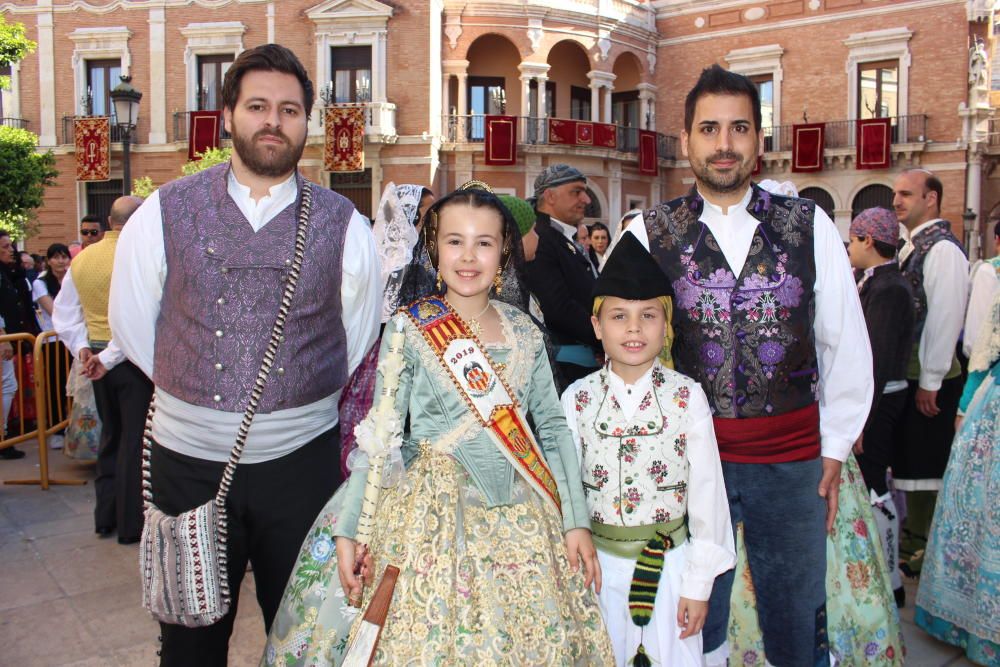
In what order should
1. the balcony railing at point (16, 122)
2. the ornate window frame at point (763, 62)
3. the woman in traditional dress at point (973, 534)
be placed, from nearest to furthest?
the woman in traditional dress at point (973, 534)
the balcony railing at point (16, 122)
the ornate window frame at point (763, 62)

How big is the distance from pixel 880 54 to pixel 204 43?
18.6 m

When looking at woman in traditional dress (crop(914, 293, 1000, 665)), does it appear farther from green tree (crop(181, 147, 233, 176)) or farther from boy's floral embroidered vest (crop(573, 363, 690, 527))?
green tree (crop(181, 147, 233, 176))

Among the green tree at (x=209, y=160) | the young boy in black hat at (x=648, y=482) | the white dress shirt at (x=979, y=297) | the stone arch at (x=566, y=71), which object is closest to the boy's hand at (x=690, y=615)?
the young boy in black hat at (x=648, y=482)

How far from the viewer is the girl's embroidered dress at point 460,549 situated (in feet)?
7.18

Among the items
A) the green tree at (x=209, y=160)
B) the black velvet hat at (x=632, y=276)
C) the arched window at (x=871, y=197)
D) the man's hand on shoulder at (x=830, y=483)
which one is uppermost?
the green tree at (x=209, y=160)

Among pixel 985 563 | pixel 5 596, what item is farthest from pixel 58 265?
pixel 985 563

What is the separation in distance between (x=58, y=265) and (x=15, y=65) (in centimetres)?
1897

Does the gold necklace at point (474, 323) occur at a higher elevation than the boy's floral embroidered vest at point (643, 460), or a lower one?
higher

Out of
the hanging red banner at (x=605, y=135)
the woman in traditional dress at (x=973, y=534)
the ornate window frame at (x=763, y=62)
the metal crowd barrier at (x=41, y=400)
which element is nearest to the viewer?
the woman in traditional dress at (x=973, y=534)

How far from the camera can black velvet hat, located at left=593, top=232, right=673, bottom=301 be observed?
2559 mm

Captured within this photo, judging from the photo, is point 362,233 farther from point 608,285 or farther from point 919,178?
point 919,178

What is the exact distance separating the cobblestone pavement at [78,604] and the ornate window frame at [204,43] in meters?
20.0

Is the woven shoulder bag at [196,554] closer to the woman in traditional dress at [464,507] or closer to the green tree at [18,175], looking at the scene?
the woman in traditional dress at [464,507]

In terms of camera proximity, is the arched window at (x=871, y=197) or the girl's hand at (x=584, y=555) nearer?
the girl's hand at (x=584, y=555)
